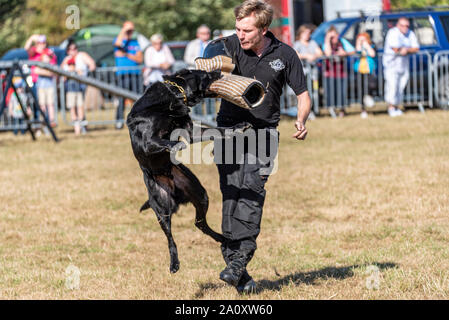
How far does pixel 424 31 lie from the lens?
16797mm

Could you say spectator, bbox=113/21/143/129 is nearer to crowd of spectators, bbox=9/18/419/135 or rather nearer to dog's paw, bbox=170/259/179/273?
crowd of spectators, bbox=9/18/419/135

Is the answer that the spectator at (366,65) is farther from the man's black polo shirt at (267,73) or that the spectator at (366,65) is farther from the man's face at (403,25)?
the man's black polo shirt at (267,73)

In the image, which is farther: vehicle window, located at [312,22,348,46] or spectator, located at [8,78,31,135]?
vehicle window, located at [312,22,348,46]

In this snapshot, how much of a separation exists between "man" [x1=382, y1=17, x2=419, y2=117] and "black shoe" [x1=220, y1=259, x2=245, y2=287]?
11415mm

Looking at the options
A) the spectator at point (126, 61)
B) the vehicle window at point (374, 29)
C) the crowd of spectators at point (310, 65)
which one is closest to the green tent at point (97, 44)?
the spectator at point (126, 61)

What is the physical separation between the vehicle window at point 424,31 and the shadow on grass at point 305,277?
11452mm

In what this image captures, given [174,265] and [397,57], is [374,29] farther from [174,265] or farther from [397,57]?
[174,265]

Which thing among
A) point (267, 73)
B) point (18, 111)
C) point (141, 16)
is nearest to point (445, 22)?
point (18, 111)

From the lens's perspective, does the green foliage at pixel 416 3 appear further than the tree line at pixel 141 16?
No

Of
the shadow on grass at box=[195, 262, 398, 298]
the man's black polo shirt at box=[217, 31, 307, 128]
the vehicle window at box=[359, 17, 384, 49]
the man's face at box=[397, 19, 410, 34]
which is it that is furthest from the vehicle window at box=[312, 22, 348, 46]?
the man's black polo shirt at box=[217, 31, 307, 128]

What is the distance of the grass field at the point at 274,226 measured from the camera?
231 inches

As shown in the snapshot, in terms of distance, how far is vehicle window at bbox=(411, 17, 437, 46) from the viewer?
55.0ft

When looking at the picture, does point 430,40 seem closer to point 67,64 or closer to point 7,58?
point 67,64

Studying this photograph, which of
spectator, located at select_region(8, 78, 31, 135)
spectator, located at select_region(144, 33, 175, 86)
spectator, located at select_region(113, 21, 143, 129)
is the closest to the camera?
spectator, located at select_region(144, 33, 175, 86)
